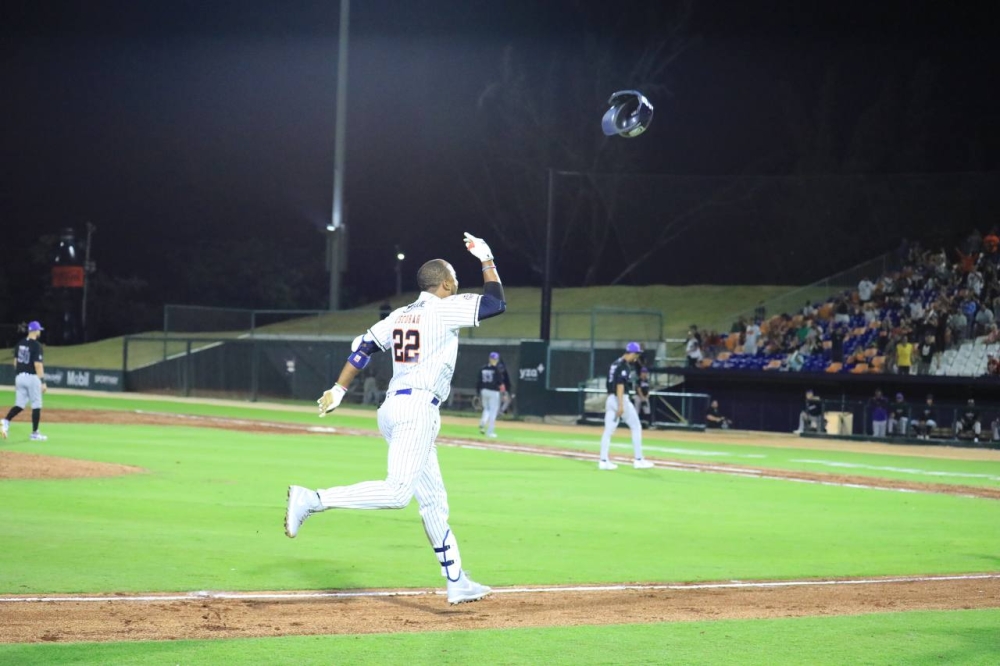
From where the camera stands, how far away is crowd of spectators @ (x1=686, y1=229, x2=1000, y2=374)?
36.0 meters

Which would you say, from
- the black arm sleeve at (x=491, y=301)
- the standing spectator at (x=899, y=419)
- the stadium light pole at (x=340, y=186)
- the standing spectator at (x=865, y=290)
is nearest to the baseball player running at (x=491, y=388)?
the standing spectator at (x=899, y=419)

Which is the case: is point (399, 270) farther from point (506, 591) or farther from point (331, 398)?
point (331, 398)

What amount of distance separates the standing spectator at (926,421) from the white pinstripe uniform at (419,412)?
28896 millimetres

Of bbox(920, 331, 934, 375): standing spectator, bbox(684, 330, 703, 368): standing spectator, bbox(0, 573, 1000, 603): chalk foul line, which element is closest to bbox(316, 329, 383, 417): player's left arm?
bbox(0, 573, 1000, 603): chalk foul line

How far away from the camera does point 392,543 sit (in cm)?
1162

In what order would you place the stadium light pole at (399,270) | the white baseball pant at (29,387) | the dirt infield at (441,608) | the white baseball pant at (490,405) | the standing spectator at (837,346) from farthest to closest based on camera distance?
the stadium light pole at (399,270) → the standing spectator at (837,346) → the white baseball pant at (490,405) → the white baseball pant at (29,387) → the dirt infield at (441,608)

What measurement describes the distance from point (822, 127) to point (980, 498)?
3645 centimetres

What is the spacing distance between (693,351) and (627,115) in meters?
28.3

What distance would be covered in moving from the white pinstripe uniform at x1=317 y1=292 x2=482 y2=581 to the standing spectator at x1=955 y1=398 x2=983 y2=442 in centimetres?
2855

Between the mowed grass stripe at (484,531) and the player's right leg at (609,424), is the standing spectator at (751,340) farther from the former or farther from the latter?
the mowed grass stripe at (484,531)

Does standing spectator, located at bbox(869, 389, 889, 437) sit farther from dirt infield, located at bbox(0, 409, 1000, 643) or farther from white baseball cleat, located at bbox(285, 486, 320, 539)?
white baseball cleat, located at bbox(285, 486, 320, 539)

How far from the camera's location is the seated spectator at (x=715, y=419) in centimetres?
3944

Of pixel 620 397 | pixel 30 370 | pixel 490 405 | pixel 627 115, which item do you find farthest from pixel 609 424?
pixel 30 370

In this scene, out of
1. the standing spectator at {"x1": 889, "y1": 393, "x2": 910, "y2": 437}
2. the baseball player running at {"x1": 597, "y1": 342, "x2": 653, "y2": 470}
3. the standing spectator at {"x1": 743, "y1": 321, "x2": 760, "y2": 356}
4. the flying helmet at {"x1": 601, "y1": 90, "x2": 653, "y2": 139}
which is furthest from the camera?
the standing spectator at {"x1": 743, "y1": 321, "x2": 760, "y2": 356}
